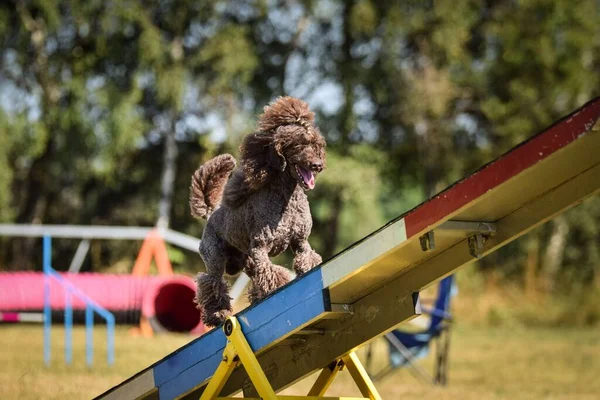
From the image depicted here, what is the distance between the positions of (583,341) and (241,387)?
10.3 meters

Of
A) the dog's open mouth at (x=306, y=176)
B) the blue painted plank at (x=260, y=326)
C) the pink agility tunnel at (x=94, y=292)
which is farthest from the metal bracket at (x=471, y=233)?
the pink agility tunnel at (x=94, y=292)

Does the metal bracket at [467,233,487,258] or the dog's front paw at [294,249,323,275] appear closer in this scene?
the metal bracket at [467,233,487,258]

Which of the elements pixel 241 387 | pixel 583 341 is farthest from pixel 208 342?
pixel 583 341

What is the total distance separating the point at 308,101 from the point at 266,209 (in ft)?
52.3

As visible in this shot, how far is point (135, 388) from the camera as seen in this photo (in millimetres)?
3809

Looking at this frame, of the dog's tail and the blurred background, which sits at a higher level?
the blurred background

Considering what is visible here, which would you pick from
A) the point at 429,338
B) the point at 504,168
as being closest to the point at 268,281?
the point at 504,168

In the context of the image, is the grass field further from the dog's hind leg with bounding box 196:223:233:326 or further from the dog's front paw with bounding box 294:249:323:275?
the dog's front paw with bounding box 294:249:323:275

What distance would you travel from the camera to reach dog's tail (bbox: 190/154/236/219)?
428 centimetres

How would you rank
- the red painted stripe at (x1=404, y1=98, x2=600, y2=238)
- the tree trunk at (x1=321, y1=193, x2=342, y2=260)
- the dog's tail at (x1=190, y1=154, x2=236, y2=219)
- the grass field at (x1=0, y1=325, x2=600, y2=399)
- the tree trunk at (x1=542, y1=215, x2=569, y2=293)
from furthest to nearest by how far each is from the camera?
the tree trunk at (x1=542, y1=215, x2=569, y2=293)
the tree trunk at (x1=321, y1=193, x2=342, y2=260)
the grass field at (x1=0, y1=325, x2=600, y2=399)
the dog's tail at (x1=190, y1=154, x2=236, y2=219)
the red painted stripe at (x1=404, y1=98, x2=600, y2=238)

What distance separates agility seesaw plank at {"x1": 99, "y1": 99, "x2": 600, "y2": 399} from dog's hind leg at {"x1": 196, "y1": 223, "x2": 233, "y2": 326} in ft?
0.74

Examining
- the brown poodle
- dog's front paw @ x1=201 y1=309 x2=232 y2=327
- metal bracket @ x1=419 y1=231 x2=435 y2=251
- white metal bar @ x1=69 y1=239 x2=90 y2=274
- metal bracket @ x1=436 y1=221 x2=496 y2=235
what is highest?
white metal bar @ x1=69 y1=239 x2=90 y2=274

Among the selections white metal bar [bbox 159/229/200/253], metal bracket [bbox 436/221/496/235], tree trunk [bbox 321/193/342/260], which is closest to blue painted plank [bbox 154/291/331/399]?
metal bracket [bbox 436/221/496/235]

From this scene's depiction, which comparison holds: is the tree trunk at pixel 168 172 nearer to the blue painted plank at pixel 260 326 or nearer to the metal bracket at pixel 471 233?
the blue painted plank at pixel 260 326
